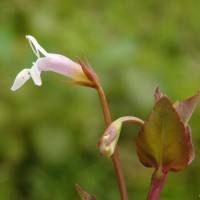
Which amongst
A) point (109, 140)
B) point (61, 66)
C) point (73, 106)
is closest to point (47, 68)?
point (61, 66)

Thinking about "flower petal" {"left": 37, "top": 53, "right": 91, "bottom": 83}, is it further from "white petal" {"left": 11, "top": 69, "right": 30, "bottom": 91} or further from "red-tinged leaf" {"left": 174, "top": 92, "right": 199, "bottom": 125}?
"red-tinged leaf" {"left": 174, "top": 92, "right": 199, "bottom": 125}

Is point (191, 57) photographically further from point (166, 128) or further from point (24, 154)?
point (166, 128)

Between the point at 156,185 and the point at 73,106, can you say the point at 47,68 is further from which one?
the point at 73,106

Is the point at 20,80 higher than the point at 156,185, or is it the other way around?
the point at 20,80

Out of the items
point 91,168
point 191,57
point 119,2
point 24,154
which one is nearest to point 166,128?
point 91,168

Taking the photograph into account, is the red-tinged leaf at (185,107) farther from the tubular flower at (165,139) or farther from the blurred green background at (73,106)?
the blurred green background at (73,106)

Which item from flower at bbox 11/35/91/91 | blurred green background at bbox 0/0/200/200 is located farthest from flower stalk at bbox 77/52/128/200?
blurred green background at bbox 0/0/200/200

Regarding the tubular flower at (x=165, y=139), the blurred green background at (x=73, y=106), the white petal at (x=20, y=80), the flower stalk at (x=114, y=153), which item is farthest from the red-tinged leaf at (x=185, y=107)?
the blurred green background at (x=73, y=106)
